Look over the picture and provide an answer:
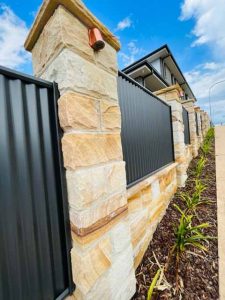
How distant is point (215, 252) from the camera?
214 cm

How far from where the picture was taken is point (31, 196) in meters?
1.09

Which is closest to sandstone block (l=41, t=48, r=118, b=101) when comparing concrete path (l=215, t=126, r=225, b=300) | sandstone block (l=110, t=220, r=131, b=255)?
sandstone block (l=110, t=220, r=131, b=255)

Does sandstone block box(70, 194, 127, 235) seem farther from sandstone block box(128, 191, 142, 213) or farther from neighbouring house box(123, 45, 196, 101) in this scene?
neighbouring house box(123, 45, 196, 101)

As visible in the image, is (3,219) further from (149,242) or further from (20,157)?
(149,242)

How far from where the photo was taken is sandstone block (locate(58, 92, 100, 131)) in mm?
1123

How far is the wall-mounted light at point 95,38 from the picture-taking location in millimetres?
1252

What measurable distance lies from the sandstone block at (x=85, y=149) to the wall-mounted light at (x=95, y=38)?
0.64 metres

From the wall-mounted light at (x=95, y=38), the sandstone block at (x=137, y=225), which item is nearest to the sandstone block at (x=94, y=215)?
the sandstone block at (x=137, y=225)

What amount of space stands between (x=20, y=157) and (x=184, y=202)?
3.28 metres

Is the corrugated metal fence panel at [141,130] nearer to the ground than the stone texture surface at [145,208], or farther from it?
farther from it

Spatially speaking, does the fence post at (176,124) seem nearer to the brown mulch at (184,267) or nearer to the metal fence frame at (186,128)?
the brown mulch at (184,267)

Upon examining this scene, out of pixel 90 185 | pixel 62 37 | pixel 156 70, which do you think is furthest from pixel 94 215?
pixel 156 70

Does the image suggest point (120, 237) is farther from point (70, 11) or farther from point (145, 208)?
point (70, 11)

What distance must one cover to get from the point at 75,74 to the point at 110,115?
43 cm
